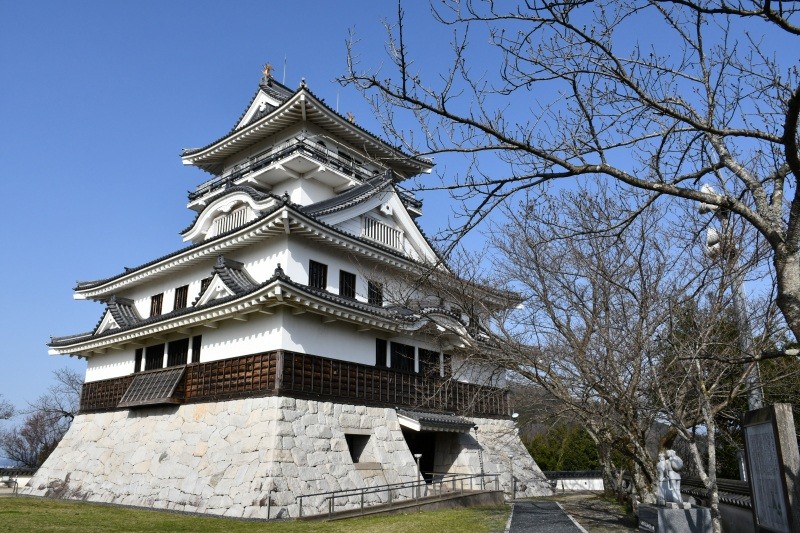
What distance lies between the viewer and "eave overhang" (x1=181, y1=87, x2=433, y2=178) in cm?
2503

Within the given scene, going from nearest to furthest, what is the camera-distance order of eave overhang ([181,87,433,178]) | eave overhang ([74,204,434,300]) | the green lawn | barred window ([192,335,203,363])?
the green lawn < eave overhang ([74,204,434,300]) < barred window ([192,335,203,363]) < eave overhang ([181,87,433,178])

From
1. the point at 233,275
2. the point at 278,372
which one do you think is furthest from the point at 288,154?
the point at 278,372

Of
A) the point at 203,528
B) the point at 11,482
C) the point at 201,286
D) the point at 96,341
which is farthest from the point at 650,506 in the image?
the point at 11,482

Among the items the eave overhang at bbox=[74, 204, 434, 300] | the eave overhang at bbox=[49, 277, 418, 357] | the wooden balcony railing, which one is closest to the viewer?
the eave overhang at bbox=[49, 277, 418, 357]

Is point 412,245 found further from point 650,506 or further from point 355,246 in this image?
point 650,506

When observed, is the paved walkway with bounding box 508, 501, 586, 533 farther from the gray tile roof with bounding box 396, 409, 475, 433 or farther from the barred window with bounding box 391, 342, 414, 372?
the barred window with bounding box 391, 342, 414, 372

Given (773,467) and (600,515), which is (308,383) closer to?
(600,515)

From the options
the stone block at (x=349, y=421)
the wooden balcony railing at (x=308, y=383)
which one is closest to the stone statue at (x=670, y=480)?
the wooden balcony railing at (x=308, y=383)

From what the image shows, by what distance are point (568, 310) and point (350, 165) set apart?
1425 cm

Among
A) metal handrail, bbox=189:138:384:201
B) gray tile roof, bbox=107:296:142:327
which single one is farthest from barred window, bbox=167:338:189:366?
metal handrail, bbox=189:138:384:201

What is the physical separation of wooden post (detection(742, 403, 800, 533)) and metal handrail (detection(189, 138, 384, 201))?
19.8 metres

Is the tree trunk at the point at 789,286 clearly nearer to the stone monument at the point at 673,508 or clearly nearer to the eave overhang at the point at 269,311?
the stone monument at the point at 673,508

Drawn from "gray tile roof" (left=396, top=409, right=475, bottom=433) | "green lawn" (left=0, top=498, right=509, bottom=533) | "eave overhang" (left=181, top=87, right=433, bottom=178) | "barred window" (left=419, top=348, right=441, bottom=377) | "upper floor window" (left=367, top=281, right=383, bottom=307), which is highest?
"eave overhang" (left=181, top=87, right=433, bottom=178)

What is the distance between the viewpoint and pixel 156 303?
2439cm
